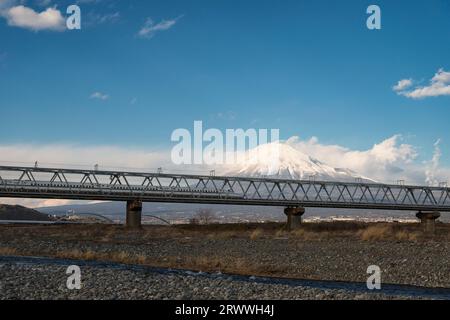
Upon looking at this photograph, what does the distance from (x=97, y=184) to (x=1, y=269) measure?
49.0m

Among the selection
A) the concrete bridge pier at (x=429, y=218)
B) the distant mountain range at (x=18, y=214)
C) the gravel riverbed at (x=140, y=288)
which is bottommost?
the distant mountain range at (x=18, y=214)

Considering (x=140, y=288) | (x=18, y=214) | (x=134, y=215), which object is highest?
(x=134, y=215)

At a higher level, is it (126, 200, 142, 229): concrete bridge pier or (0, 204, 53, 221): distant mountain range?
(126, 200, 142, 229): concrete bridge pier

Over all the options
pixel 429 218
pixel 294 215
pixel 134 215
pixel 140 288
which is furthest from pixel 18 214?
pixel 140 288

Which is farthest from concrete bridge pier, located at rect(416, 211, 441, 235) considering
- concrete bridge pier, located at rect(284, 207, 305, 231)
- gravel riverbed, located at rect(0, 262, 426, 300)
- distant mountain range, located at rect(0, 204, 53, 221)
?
distant mountain range, located at rect(0, 204, 53, 221)

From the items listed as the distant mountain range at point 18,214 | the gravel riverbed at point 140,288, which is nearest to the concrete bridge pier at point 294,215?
the gravel riverbed at point 140,288

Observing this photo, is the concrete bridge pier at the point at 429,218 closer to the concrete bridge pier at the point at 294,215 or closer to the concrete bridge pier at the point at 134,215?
the concrete bridge pier at the point at 294,215

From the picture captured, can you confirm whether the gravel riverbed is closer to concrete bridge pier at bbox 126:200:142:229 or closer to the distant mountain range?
concrete bridge pier at bbox 126:200:142:229

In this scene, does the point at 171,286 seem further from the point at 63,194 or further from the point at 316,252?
the point at 63,194

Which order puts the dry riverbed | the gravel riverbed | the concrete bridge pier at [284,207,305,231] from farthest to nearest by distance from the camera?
the concrete bridge pier at [284,207,305,231] < the dry riverbed < the gravel riverbed

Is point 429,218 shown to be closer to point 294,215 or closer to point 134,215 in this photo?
point 294,215

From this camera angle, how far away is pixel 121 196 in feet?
217

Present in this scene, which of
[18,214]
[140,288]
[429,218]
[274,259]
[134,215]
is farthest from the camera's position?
[18,214]
